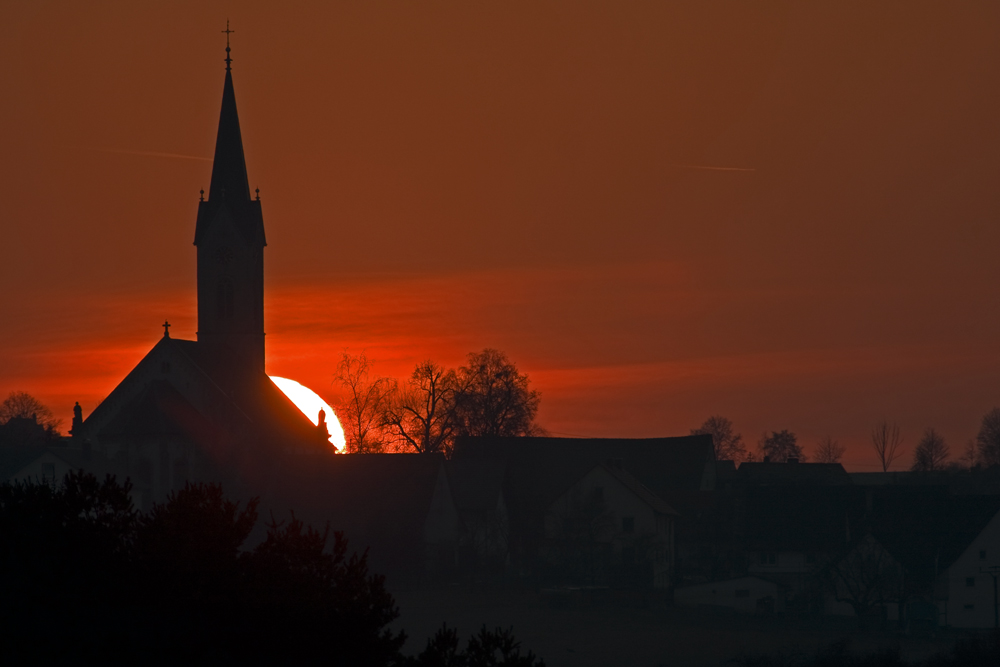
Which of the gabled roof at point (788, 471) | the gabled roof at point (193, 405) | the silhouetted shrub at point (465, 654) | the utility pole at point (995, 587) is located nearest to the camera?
the silhouetted shrub at point (465, 654)

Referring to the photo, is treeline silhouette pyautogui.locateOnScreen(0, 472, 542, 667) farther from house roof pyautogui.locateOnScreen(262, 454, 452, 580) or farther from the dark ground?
house roof pyautogui.locateOnScreen(262, 454, 452, 580)

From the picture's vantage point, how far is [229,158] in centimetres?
8156

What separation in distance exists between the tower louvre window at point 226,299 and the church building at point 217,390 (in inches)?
2.5

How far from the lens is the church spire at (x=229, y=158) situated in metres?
81.1

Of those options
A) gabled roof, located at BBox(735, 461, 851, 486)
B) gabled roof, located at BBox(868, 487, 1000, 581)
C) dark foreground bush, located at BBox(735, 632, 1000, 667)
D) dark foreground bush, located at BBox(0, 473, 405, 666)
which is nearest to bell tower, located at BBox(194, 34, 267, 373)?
gabled roof, located at BBox(868, 487, 1000, 581)

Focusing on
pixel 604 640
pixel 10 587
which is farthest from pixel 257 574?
pixel 604 640

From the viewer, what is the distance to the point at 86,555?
14180 mm

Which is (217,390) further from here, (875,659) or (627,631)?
(875,659)

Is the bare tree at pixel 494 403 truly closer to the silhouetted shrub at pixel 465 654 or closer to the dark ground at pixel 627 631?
the dark ground at pixel 627 631

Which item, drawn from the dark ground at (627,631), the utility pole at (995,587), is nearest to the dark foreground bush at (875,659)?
the dark ground at (627,631)

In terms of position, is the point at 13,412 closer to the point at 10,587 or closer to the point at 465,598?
the point at 465,598

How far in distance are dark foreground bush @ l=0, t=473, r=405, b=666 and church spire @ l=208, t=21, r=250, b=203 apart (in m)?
67.6

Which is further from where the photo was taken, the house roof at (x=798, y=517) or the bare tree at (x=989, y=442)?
the bare tree at (x=989, y=442)

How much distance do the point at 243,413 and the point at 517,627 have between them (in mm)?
30206
